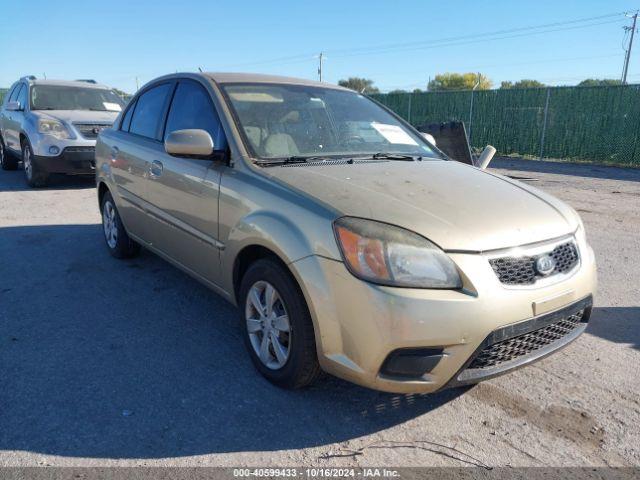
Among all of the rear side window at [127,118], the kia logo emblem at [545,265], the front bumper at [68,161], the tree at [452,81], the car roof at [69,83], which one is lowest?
the front bumper at [68,161]

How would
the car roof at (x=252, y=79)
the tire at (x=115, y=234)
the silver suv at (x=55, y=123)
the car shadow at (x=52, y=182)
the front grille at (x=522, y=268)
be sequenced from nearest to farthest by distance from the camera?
the front grille at (x=522, y=268) < the car roof at (x=252, y=79) < the tire at (x=115, y=234) < the silver suv at (x=55, y=123) < the car shadow at (x=52, y=182)

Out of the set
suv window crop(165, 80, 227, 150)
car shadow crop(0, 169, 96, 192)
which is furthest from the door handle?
car shadow crop(0, 169, 96, 192)

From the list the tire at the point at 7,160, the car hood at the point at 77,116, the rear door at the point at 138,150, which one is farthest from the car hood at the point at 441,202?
the tire at the point at 7,160

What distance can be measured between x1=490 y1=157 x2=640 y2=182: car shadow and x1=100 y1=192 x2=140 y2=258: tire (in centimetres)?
1051

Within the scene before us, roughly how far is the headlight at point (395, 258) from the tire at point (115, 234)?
3.29 meters

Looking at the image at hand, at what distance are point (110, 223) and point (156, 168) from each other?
162 cm

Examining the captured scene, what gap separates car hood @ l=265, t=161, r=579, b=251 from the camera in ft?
7.89

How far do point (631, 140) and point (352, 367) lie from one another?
1468cm

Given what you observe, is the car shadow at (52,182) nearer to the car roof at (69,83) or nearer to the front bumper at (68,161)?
the front bumper at (68,161)

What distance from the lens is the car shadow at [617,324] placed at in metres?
3.52

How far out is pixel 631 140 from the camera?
14094 millimetres

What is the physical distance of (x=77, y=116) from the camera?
29.6 feet

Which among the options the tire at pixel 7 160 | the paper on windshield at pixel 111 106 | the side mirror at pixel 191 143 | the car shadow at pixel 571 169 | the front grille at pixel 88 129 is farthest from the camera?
the car shadow at pixel 571 169

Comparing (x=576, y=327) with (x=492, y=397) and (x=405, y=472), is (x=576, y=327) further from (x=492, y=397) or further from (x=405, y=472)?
(x=405, y=472)
